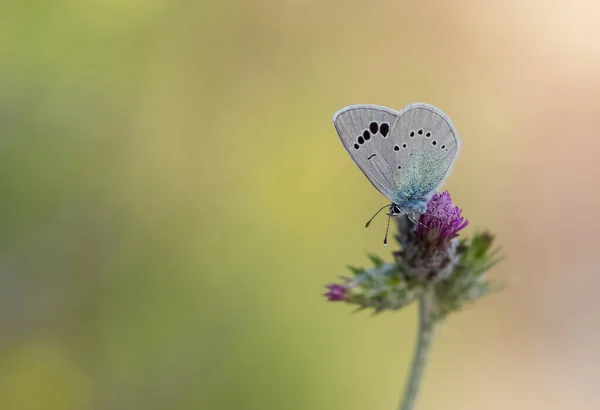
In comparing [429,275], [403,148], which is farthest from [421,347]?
[403,148]

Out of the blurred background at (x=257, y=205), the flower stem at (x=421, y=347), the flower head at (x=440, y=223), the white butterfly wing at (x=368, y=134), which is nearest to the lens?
the flower stem at (x=421, y=347)

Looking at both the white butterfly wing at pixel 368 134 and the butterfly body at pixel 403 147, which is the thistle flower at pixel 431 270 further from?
the white butterfly wing at pixel 368 134

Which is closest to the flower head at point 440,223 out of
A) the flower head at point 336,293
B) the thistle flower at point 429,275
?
the thistle flower at point 429,275

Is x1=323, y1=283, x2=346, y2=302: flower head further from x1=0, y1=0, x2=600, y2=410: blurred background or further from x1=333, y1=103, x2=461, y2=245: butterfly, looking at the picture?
x1=0, y1=0, x2=600, y2=410: blurred background

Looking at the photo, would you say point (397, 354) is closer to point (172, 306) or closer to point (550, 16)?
point (172, 306)

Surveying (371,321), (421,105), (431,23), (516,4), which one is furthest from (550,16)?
(421,105)
